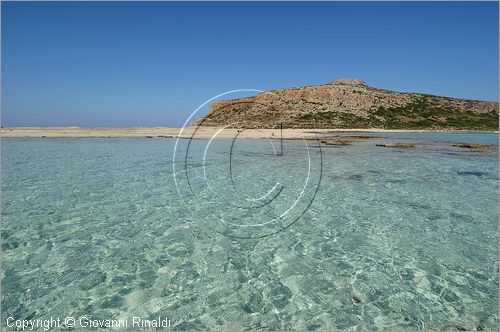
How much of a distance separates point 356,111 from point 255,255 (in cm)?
10658

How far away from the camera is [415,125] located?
3900 inches

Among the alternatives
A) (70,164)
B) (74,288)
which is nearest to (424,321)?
(74,288)

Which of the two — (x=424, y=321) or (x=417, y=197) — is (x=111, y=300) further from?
(x=417, y=197)

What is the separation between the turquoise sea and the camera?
6.04 metres

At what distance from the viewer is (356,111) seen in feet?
352
